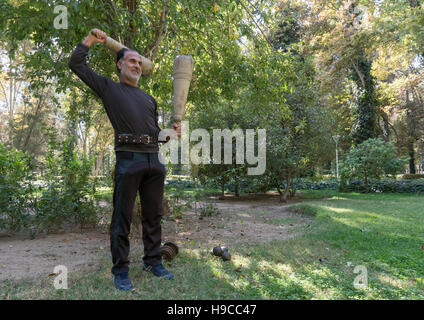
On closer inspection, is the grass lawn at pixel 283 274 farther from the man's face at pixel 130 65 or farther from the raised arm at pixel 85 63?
the man's face at pixel 130 65

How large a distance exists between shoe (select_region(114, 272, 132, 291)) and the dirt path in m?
0.96

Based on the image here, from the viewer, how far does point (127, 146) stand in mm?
3072

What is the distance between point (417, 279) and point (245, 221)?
14.5 ft

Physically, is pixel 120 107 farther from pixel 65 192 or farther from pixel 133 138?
pixel 65 192

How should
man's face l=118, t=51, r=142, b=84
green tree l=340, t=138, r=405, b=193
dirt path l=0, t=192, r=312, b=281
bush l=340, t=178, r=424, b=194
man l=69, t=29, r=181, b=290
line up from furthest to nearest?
bush l=340, t=178, r=424, b=194
green tree l=340, t=138, r=405, b=193
dirt path l=0, t=192, r=312, b=281
man's face l=118, t=51, r=142, b=84
man l=69, t=29, r=181, b=290

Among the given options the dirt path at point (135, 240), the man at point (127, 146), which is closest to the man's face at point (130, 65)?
the man at point (127, 146)

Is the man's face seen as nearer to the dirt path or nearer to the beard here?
the beard

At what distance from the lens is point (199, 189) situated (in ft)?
24.9

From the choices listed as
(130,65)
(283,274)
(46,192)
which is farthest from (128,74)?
(46,192)

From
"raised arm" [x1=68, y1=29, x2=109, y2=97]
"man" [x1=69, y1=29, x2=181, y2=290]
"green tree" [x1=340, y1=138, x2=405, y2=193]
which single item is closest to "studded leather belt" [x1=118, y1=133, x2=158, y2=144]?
"man" [x1=69, y1=29, x2=181, y2=290]

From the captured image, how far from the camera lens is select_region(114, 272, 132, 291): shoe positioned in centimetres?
287

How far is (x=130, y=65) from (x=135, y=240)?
10.7 ft
